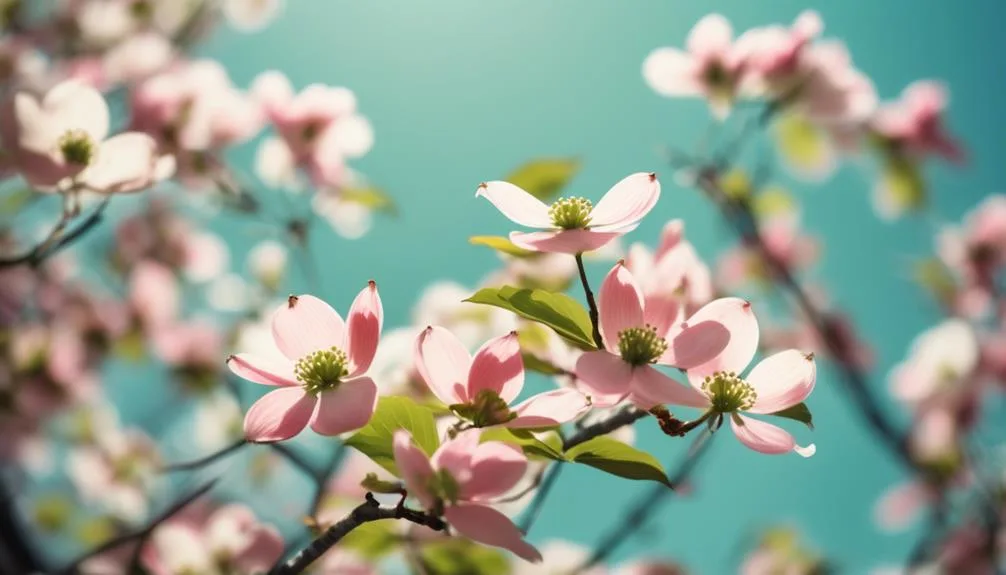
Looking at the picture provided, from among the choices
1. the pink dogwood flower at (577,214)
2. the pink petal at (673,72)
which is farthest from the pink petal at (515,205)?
the pink petal at (673,72)

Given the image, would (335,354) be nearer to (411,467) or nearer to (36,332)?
(411,467)

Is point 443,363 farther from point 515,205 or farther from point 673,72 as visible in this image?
point 673,72

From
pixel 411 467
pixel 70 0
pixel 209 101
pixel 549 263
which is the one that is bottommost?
pixel 411 467

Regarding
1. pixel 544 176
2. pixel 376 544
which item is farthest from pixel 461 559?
pixel 544 176

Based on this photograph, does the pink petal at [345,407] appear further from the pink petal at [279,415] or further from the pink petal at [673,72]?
the pink petal at [673,72]

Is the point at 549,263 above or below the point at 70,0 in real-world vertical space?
below

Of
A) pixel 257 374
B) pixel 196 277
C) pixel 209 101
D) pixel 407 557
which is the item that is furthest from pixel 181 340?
pixel 257 374
